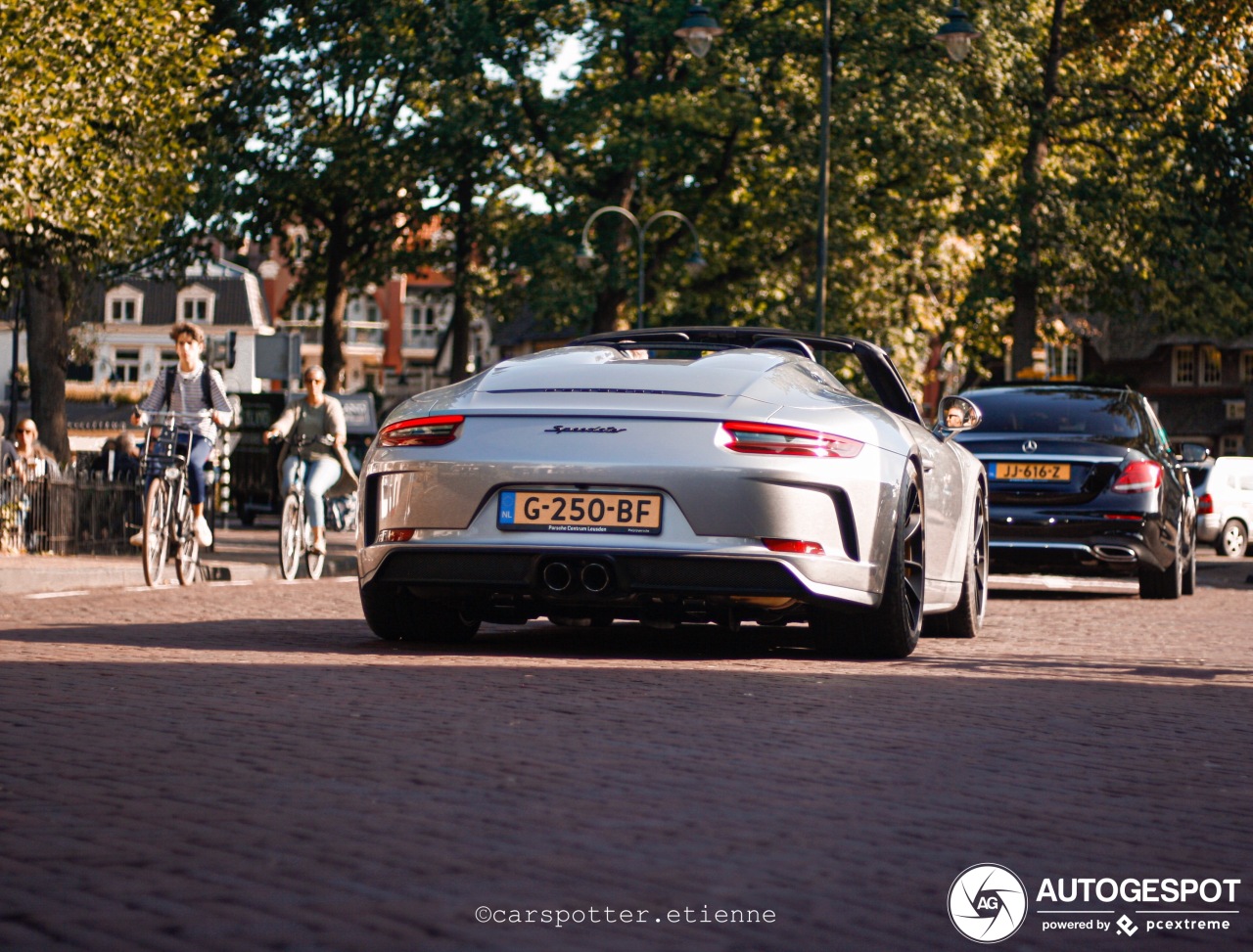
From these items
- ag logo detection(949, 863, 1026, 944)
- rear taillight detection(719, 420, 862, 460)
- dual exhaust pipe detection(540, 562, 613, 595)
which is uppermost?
rear taillight detection(719, 420, 862, 460)

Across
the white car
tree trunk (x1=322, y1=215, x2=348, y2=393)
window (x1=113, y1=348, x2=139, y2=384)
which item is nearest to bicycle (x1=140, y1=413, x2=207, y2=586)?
the white car

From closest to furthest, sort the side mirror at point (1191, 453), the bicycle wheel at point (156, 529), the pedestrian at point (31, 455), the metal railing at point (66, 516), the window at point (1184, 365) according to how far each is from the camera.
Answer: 1. the bicycle wheel at point (156, 529)
2. the side mirror at point (1191, 453)
3. the metal railing at point (66, 516)
4. the pedestrian at point (31, 455)
5. the window at point (1184, 365)

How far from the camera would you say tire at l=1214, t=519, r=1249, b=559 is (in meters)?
Answer: 33.5

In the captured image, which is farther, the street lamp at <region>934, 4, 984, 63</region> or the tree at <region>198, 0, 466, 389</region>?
the tree at <region>198, 0, 466, 389</region>

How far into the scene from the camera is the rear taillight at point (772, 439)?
24.4 feet

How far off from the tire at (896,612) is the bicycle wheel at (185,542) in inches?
266

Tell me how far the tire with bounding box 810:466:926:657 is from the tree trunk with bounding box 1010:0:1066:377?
29530mm

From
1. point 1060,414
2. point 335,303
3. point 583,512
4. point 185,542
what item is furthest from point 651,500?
point 335,303

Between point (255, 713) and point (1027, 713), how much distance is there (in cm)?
258

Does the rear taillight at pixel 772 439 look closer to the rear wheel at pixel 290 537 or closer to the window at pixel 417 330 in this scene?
the rear wheel at pixel 290 537

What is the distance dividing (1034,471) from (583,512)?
22.7ft

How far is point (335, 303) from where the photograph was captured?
38.9m

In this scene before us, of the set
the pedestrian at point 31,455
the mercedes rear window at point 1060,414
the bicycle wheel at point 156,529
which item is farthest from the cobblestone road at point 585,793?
the pedestrian at point 31,455

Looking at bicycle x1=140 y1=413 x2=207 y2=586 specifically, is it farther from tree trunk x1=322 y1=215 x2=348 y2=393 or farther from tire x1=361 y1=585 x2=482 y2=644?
tree trunk x1=322 y1=215 x2=348 y2=393
